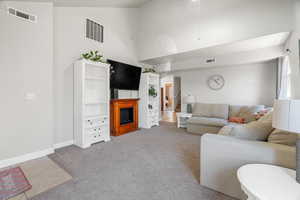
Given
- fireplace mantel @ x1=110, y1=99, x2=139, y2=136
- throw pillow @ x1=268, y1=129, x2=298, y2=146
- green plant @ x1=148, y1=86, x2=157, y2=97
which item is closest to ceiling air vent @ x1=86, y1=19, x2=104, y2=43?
fireplace mantel @ x1=110, y1=99, x2=139, y2=136

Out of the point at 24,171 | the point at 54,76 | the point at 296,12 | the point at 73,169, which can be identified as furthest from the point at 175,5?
the point at 24,171

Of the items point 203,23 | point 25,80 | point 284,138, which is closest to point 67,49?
point 25,80

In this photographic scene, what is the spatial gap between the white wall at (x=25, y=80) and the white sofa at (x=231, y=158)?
2977 millimetres

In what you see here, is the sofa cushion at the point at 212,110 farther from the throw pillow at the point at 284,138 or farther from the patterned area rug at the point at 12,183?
the patterned area rug at the point at 12,183

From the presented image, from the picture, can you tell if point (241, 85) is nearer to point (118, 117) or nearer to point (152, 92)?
point (152, 92)

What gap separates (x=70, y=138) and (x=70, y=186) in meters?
1.76

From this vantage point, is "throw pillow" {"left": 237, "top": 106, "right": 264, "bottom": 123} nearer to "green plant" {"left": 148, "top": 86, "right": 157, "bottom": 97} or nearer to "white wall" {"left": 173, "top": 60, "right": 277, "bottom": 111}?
"white wall" {"left": 173, "top": 60, "right": 277, "bottom": 111}

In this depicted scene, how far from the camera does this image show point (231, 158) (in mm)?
1505

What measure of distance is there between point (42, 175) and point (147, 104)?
3378mm

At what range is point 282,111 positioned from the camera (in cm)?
96

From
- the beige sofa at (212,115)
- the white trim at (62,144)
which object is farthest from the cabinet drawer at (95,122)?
the beige sofa at (212,115)

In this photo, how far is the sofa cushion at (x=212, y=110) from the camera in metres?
4.41

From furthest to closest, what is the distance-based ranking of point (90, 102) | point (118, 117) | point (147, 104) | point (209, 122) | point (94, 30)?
point (147, 104), point (118, 117), point (209, 122), point (94, 30), point (90, 102)

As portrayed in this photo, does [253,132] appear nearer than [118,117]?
Yes
